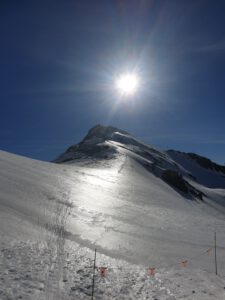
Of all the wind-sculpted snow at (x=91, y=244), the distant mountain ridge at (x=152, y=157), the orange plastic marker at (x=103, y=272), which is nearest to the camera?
the wind-sculpted snow at (x=91, y=244)

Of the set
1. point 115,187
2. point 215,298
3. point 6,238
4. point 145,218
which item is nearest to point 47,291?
point 6,238

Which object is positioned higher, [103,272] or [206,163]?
[206,163]

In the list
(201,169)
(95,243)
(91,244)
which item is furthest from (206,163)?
(91,244)

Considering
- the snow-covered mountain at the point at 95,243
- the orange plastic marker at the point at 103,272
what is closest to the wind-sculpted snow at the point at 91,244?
the snow-covered mountain at the point at 95,243

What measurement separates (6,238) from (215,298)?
8038 millimetres

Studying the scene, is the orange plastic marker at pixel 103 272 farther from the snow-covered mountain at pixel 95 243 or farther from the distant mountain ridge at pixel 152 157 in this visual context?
the distant mountain ridge at pixel 152 157

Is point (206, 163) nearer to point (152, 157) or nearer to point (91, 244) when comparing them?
point (152, 157)

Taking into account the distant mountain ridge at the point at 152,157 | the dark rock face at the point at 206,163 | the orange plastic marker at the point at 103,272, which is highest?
the dark rock face at the point at 206,163

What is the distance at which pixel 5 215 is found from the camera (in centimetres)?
1503

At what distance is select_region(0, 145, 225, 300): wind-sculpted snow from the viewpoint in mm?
9617

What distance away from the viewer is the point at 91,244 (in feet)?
49.5

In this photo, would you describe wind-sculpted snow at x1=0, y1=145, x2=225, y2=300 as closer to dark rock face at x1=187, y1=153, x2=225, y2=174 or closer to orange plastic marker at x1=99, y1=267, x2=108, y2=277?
orange plastic marker at x1=99, y1=267, x2=108, y2=277

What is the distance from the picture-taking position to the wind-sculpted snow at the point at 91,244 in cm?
962

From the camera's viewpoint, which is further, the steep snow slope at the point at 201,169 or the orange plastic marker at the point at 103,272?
the steep snow slope at the point at 201,169
